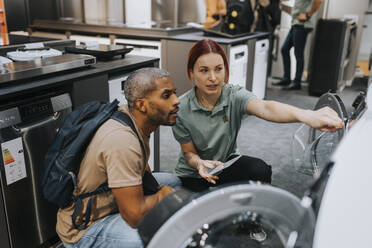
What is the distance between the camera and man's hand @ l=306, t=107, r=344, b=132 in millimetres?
1287

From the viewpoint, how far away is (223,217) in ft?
2.94

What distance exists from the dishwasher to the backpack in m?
0.35

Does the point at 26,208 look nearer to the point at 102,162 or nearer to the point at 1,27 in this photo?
the point at 102,162

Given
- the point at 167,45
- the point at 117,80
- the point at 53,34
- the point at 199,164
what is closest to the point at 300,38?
the point at 167,45

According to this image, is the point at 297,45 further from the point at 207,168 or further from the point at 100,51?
the point at 207,168

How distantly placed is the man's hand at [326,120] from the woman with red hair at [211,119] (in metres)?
0.38

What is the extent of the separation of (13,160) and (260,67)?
328cm

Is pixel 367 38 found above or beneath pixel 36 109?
beneath

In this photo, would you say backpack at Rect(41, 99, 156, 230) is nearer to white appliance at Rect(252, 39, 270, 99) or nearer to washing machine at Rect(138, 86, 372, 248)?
washing machine at Rect(138, 86, 372, 248)

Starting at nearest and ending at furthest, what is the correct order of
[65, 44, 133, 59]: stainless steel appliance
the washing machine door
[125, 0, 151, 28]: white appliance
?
the washing machine door
[65, 44, 133, 59]: stainless steel appliance
[125, 0, 151, 28]: white appliance

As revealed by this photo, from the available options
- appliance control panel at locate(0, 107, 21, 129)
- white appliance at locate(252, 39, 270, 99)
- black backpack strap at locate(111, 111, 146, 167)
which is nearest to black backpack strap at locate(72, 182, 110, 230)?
black backpack strap at locate(111, 111, 146, 167)

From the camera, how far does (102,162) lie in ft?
4.15

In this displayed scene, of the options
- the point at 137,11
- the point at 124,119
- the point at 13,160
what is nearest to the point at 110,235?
the point at 124,119

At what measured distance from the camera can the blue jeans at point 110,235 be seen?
1.31 metres
